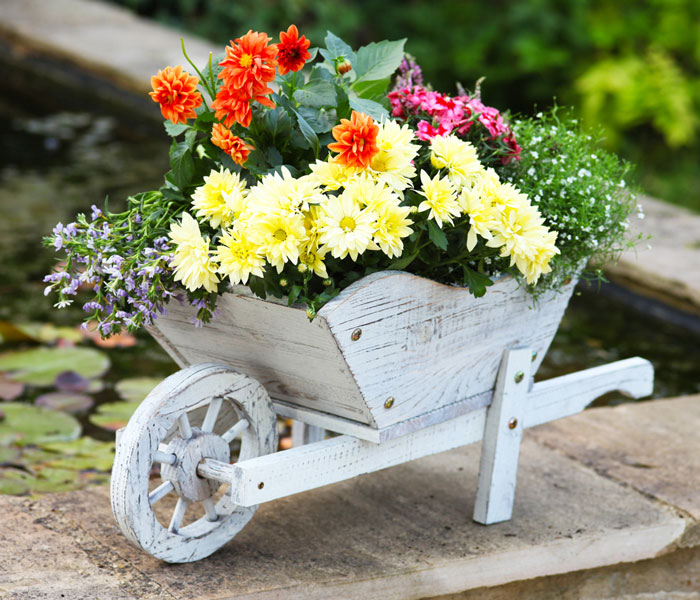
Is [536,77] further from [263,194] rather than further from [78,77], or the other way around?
[263,194]

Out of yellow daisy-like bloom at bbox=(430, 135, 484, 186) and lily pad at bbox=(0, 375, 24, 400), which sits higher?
yellow daisy-like bloom at bbox=(430, 135, 484, 186)

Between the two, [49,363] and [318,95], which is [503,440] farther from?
[49,363]

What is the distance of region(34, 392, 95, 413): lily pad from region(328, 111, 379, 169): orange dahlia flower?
1375mm

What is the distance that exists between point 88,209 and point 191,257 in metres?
2.60

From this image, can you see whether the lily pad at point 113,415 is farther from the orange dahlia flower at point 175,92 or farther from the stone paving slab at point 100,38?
the stone paving slab at point 100,38

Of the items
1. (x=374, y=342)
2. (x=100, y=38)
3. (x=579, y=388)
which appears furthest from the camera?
(x=100, y=38)

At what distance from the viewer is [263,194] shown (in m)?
1.44

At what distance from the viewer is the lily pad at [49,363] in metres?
2.68

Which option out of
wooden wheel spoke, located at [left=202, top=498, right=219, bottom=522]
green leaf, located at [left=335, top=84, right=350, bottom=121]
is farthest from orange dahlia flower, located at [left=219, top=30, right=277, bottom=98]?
wooden wheel spoke, located at [left=202, top=498, right=219, bottom=522]

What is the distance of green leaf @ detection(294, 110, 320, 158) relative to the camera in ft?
4.98

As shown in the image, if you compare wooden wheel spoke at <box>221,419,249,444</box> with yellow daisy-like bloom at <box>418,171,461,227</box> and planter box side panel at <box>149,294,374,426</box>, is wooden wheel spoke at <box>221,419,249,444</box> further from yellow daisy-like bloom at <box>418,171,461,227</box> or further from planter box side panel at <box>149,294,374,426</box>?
yellow daisy-like bloom at <box>418,171,461,227</box>

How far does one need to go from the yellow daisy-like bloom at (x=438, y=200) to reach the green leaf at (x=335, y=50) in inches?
11.7

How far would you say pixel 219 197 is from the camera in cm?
153

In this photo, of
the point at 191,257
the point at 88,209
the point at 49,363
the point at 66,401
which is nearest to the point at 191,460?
the point at 191,257
